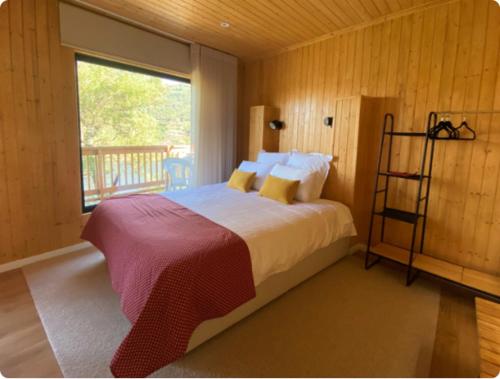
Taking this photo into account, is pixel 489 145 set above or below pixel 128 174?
above

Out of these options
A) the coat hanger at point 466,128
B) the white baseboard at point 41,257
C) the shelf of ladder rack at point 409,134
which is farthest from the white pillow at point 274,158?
the white baseboard at point 41,257

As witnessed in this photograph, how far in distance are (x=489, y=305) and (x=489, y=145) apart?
1.40m

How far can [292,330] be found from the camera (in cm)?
194

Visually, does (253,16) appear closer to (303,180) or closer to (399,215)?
(303,180)

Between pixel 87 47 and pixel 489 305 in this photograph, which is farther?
pixel 87 47

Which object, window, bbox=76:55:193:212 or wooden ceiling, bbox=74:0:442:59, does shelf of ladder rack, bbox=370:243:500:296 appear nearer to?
wooden ceiling, bbox=74:0:442:59

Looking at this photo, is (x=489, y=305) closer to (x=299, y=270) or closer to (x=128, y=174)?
(x=299, y=270)

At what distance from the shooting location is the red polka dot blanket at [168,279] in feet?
4.54

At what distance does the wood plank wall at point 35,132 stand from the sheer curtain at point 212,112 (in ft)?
5.15

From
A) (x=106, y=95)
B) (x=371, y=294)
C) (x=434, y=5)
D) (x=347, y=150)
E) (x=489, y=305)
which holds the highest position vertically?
(x=434, y=5)

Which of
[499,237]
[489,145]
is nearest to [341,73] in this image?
[489,145]

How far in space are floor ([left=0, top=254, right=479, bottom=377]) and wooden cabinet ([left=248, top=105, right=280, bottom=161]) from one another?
9.28ft

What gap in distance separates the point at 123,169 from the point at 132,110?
1127mm

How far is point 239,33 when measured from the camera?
340 centimetres
